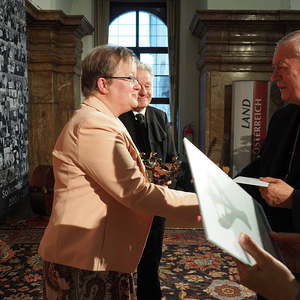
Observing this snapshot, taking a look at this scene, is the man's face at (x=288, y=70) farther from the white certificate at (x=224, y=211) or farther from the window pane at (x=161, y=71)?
the window pane at (x=161, y=71)

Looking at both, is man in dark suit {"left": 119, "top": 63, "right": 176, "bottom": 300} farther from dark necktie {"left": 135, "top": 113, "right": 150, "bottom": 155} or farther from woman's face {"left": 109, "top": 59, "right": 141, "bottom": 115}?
woman's face {"left": 109, "top": 59, "right": 141, "bottom": 115}

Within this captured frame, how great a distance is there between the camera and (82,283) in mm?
1596

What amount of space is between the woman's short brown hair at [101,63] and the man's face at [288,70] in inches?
27.1

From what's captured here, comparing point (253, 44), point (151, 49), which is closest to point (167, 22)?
point (151, 49)

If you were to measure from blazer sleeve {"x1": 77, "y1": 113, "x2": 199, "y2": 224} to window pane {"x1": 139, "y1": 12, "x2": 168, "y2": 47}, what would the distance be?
26.8ft

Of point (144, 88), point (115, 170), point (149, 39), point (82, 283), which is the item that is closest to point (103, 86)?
point (115, 170)

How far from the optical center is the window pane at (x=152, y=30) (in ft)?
30.5

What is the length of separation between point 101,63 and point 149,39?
800 centimetres

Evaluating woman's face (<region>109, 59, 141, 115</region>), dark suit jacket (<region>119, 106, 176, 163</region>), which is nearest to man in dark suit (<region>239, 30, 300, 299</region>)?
woman's face (<region>109, 59, 141, 115</region>)

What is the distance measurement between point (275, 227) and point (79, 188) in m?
0.97

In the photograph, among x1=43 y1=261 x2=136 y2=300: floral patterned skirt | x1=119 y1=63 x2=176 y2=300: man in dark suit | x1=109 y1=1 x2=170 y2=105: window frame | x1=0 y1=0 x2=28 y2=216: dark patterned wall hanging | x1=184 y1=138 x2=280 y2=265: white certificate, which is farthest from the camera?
x1=109 y1=1 x2=170 y2=105: window frame

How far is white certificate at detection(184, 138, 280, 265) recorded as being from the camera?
865 mm

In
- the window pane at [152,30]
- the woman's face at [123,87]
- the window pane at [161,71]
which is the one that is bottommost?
the woman's face at [123,87]

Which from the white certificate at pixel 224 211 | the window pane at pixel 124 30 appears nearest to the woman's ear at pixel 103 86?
the white certificate at pixel 224 211
